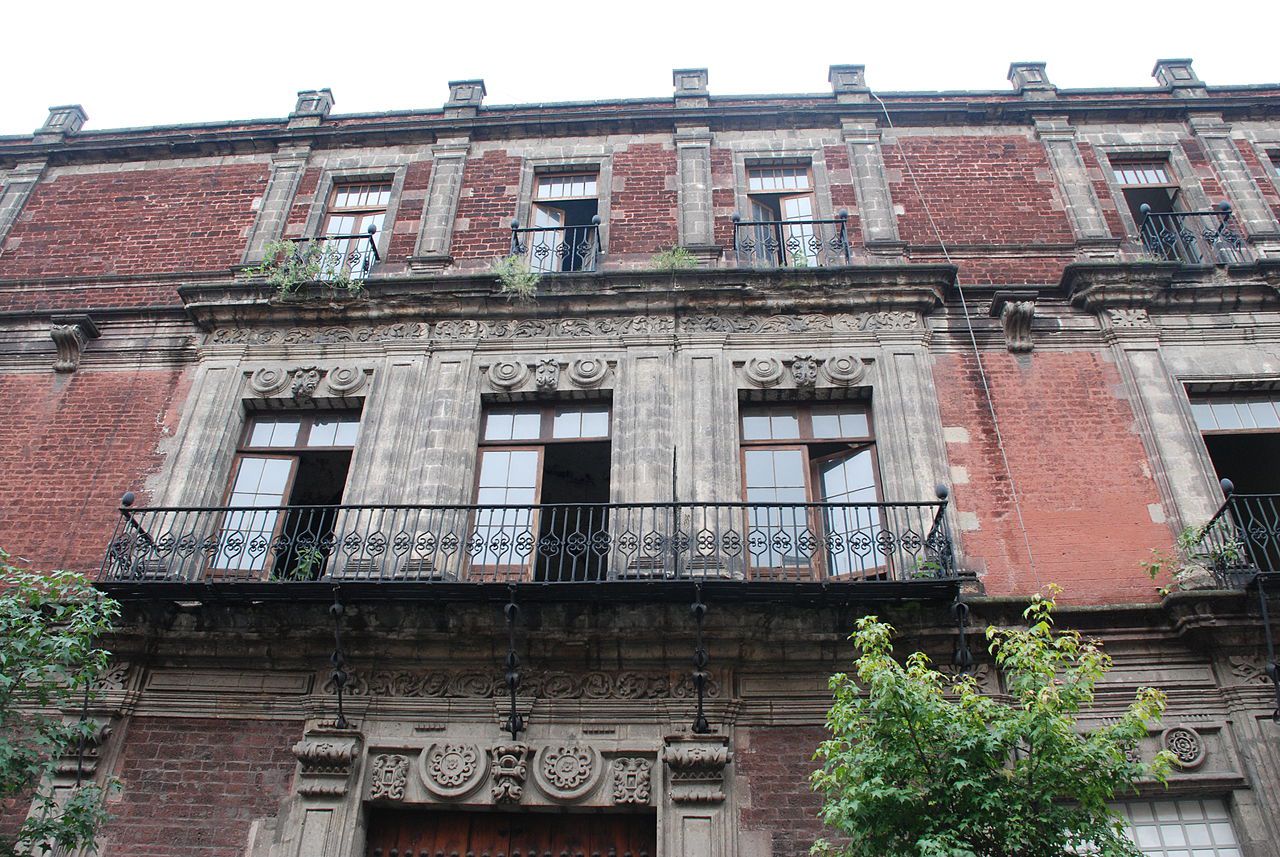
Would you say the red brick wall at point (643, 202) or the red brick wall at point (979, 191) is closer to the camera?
the red brick wall at point (979, 191)

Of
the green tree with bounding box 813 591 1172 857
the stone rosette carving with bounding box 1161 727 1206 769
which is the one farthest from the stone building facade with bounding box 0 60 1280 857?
the green tree with bounding box 813 591 1172 857

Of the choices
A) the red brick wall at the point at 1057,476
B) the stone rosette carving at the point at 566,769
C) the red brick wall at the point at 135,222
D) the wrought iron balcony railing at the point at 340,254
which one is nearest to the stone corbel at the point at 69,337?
the red brick wall at the point at 135,222

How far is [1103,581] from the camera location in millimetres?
8852

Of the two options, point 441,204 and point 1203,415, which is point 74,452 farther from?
point 1203,415

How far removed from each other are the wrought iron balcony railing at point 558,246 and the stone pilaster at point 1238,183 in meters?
7.87

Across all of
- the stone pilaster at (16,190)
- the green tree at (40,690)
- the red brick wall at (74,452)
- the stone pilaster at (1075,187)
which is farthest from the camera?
the stone pilaster at (16,190)

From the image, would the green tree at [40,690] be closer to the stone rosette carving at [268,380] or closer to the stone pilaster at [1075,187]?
the stone rosette carving at [268,380]

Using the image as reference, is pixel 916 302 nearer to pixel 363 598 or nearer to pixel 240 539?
pixel 363 598

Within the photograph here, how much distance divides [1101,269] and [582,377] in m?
5.93

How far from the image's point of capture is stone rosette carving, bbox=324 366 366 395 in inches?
416

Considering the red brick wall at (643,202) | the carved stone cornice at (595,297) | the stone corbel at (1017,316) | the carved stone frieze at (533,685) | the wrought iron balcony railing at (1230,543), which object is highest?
the red brick wall at (643,202)

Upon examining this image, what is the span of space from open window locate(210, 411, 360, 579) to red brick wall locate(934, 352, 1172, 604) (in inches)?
254

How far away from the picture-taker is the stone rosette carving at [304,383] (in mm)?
10633

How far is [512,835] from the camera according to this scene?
7.88 metres
